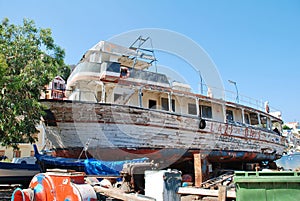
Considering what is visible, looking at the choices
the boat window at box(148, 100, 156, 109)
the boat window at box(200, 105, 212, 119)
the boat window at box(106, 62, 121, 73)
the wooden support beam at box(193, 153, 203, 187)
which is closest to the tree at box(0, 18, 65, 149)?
the boat window at box(106, 62, 121, 73)

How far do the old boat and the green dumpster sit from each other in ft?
25.1

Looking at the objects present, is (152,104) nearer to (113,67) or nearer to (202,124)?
(202,124)

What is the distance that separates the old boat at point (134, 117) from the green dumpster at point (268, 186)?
7.64 meters

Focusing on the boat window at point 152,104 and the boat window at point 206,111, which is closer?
the boat window at point 152,104

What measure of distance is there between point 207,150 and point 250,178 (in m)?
10.3

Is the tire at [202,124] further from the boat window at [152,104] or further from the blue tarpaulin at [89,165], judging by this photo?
the blue tarpaulin at [89,165]

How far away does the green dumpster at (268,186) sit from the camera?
3041 millimetres

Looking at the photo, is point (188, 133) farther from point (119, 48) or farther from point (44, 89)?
point (44, 89)

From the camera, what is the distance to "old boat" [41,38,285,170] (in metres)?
10.1

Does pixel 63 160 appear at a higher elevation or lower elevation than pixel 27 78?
lower

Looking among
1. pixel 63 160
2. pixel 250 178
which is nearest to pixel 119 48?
→ pixel 63 160

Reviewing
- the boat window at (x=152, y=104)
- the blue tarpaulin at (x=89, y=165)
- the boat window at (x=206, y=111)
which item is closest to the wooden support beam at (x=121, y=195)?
the blue tarpaulin at (x=89, y=165)

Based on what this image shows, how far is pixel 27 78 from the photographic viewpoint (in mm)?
9445

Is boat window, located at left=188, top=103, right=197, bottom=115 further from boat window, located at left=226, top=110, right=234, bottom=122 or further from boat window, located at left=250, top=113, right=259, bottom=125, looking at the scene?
boat window, located at left=250, top=113, right=259, bottom=125
